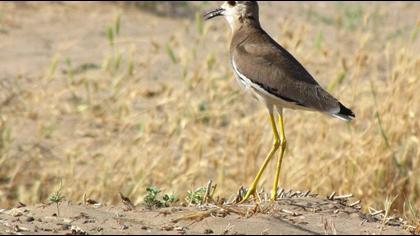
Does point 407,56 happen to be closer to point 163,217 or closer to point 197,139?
point 197,139

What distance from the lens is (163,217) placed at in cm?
505

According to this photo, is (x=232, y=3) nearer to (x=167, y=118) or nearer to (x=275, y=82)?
(x=275, y=82)

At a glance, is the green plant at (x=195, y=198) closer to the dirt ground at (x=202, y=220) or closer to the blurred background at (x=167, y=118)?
the dirt ground at (x=202, y=220)

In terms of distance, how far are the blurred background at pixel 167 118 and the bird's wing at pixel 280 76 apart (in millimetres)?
1342

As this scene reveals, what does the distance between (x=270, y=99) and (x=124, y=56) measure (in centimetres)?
477

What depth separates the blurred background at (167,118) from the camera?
7703 mm

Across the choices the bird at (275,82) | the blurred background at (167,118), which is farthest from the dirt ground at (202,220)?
the blurred background at (167,118)

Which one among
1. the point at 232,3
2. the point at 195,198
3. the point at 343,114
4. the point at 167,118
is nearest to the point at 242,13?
the point at 232,3

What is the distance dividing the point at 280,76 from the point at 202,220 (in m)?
1.18

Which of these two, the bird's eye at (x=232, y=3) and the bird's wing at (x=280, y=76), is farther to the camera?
the bird's eye at (x=232, y=3)

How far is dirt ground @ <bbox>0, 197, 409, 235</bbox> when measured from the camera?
4711mm

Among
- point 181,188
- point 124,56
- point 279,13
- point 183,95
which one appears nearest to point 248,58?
point 181,188

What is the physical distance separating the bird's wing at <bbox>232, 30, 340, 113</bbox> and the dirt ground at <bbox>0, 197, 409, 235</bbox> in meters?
0.57

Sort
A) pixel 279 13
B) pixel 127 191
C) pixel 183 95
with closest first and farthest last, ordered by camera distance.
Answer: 1. pixel 127 191
2. pixel 183 95
3. pixel 279 13
